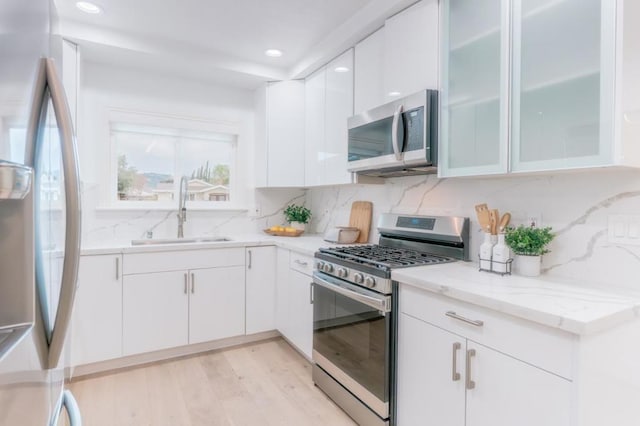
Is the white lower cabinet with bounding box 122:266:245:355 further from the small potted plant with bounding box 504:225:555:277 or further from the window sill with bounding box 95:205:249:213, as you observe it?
the small potted plant with bounding box 504:225:555:277

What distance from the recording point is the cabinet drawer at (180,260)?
2637mm

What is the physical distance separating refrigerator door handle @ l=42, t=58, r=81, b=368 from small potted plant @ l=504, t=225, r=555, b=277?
170cm

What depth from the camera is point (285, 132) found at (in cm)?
341

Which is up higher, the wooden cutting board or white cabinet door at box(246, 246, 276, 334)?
the wooden cutting board

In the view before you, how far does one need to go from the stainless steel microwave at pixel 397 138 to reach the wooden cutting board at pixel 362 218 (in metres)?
0.45

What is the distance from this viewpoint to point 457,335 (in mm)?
1481

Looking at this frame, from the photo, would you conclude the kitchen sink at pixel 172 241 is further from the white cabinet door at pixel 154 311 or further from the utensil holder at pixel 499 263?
the utensil holder at pixel 499 263

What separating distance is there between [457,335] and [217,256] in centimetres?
201

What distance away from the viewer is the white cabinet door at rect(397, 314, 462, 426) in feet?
4.85

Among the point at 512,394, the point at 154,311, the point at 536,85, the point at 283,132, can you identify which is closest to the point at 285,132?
the point at 283,132

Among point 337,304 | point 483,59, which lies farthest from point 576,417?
point 483,59

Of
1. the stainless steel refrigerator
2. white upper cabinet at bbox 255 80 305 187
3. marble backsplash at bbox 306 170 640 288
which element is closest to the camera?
the stainless steel refrigerator

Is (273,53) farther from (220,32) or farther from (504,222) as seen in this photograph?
(504,222)

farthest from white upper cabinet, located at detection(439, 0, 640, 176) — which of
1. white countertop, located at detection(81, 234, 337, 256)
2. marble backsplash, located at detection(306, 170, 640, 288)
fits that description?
white countertop, located at detection(81, 234, 337, 256)
